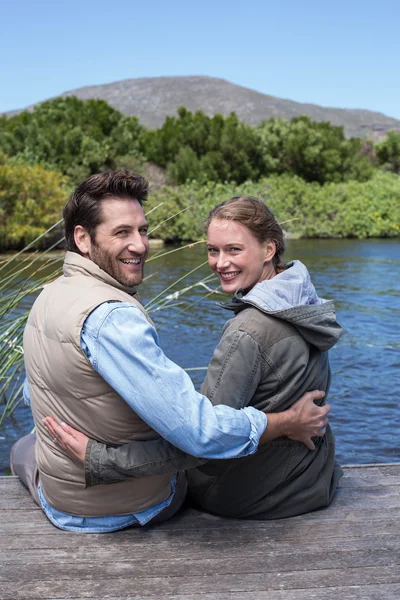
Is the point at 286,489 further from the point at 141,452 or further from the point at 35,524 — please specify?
the point at 35,524

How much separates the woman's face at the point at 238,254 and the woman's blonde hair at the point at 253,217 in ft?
0.04

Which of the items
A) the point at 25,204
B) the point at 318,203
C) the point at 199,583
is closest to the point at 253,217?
the point at 199,583

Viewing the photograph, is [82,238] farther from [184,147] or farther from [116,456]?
[184,147]

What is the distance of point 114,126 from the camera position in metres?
33.6

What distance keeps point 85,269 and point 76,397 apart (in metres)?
0.32

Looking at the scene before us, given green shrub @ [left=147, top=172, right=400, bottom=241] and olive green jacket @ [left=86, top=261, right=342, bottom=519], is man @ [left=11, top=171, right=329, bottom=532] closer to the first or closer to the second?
olive green jacket @ [left=86, top=261, right=342, bottom=519]

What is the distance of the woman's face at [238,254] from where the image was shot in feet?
7.20

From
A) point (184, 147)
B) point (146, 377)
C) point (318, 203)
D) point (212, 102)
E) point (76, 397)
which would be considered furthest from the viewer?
point (212, 102)

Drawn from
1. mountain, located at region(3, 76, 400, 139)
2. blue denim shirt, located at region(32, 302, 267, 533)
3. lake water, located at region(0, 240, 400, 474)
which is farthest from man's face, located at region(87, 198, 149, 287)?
mountain, located at region(3, 76, 400, 139)

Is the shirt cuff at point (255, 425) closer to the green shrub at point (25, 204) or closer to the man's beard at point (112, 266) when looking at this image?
the man's beard at point (112, 266)

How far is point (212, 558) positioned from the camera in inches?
76.9

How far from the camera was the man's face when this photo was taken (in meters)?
1.95

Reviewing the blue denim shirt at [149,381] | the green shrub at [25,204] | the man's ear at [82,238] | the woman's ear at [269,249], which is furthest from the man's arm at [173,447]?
the green shrub at [25,204]

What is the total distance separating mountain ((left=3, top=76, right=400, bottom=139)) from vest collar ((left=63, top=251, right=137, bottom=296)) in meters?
86.9
